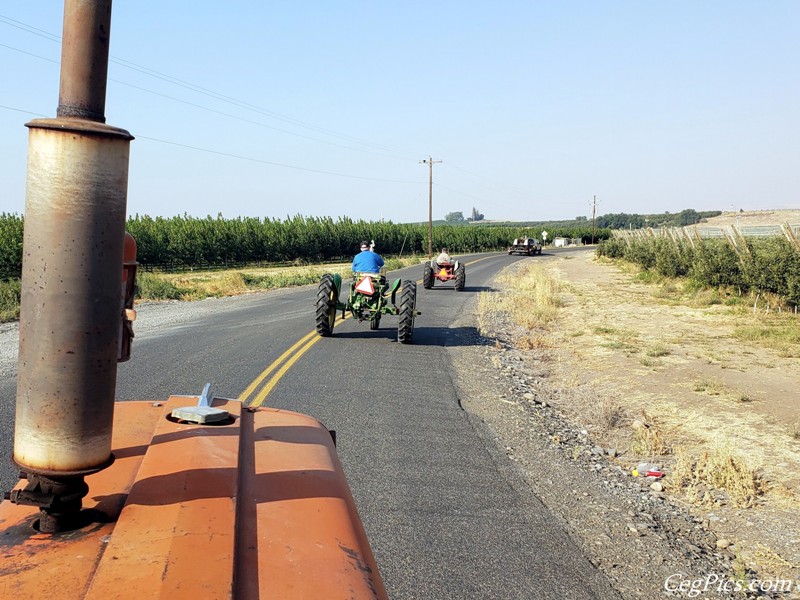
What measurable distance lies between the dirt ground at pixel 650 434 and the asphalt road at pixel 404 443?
0.35 meters

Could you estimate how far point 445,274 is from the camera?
89.7ft

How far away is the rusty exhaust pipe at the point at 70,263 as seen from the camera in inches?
66.6

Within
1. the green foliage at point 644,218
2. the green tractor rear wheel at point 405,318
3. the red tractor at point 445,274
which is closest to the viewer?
the green tractor rear wheel at point 405,318

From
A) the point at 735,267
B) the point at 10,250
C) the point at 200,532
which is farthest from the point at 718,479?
the point at 10,250

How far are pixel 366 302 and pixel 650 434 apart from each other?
7.11m

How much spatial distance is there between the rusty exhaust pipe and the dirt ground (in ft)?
12.5

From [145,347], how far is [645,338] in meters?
10.9

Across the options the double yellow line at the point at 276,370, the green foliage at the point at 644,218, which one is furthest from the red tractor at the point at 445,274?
the green foliage at the point at 644,218

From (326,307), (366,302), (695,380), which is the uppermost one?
(366,302)

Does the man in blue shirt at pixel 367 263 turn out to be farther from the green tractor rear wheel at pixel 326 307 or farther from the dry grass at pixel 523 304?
the dry grass at pixel 523 304

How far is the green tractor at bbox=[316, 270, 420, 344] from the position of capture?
1407 cm

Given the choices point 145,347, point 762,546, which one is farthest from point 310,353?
point 762,546

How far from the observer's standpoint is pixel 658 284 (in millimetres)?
33438

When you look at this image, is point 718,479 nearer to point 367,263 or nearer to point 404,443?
point 404,443
